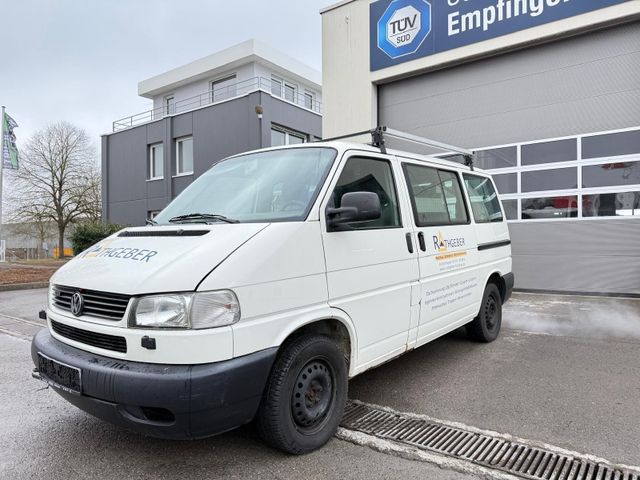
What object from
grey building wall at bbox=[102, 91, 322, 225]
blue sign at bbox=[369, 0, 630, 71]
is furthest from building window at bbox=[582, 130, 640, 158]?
grey building wall at bbox=[102, 91, 322, 225]

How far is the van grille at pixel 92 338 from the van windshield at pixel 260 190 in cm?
99

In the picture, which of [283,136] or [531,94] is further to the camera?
[283,136]

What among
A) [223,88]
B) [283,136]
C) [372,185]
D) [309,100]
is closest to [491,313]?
[372,185]

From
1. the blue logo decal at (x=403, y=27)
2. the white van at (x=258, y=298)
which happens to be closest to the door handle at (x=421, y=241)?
the white van at (x=258, y=298)

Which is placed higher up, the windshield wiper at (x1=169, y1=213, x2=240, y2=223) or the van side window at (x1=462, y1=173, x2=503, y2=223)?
the van side window at (x1=462, y1=173, x2=503, y2=223)

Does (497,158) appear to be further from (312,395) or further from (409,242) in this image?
(312,395)

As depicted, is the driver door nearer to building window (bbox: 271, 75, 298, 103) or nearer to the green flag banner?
building window (bbox: 271, 75, 298, 103)

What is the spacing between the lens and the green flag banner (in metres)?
17.8

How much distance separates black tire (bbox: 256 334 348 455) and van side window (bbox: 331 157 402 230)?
3.09ft

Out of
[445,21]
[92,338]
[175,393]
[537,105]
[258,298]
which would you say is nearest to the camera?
[175,393]

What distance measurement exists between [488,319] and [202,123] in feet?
52.0

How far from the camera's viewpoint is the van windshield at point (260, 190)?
10.2 feet

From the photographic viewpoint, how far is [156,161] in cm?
2100

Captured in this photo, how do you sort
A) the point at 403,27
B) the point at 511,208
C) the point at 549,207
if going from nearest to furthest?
the point at 549,207 → the point at 511,208 → the point at 403,27
